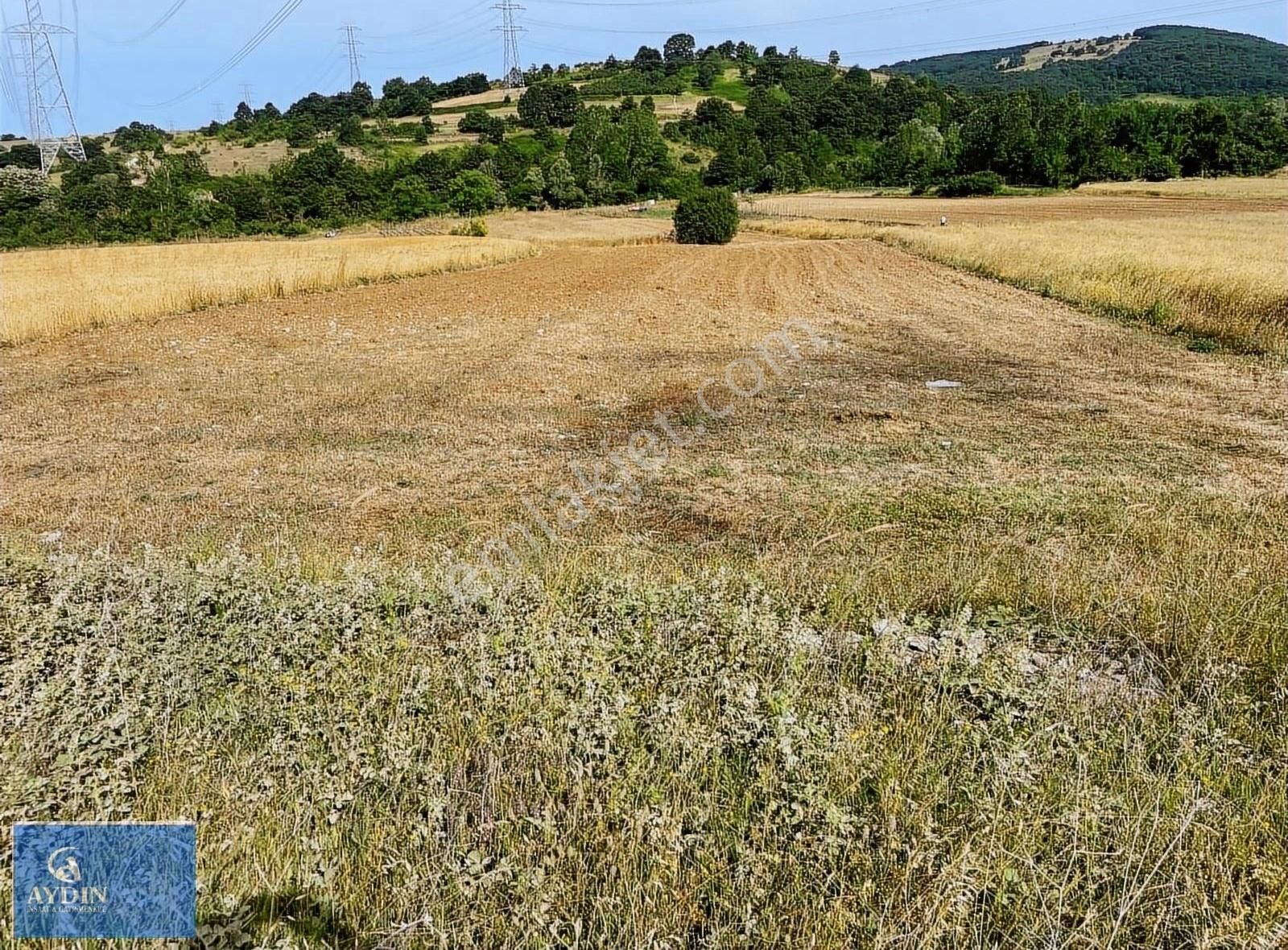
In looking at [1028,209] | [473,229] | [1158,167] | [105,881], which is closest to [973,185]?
[1158,167]

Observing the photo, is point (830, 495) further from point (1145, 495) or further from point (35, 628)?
point (35, 628)

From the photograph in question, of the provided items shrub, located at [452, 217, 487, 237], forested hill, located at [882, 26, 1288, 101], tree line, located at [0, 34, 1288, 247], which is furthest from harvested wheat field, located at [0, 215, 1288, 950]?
forested hill, located at [882, 26, 1288, 101]

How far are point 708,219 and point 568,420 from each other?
27252 millimetres

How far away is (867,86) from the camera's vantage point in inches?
4579

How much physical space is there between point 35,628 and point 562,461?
14.1ft

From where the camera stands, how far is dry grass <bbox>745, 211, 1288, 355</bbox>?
12.6 m

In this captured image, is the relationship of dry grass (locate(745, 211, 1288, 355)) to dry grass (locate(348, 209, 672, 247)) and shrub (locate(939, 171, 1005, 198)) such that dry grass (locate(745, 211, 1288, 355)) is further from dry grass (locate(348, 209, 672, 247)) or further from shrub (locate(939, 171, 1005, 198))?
shrub (locate(939, 171, 1005, 198))

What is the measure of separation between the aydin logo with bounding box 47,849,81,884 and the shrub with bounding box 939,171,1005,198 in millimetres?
76492

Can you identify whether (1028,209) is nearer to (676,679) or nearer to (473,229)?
(473,229)

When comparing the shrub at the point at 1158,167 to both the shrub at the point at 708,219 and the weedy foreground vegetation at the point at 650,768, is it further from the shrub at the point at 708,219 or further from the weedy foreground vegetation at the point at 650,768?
the weedy foreground vegetation at the point at 650,768

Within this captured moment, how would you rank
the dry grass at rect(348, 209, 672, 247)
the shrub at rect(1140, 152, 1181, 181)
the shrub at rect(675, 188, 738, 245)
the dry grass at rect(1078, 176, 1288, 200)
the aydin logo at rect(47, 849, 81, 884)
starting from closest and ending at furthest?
the aydin logo at rect(47, 849, 81, 884) < the shrub at rect(675, 188, 738, 245) < the dry grass at rect(348, 209, 672, 247) < the dry grass at rect(1078, 176, 1288, 200) < the shrub at rect(1140, 152, 1181, 181)

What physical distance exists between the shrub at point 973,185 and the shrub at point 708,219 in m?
43.8

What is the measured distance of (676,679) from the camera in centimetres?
298

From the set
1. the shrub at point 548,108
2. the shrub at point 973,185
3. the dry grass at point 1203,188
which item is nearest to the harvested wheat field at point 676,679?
the dry grass at point 1203,188
